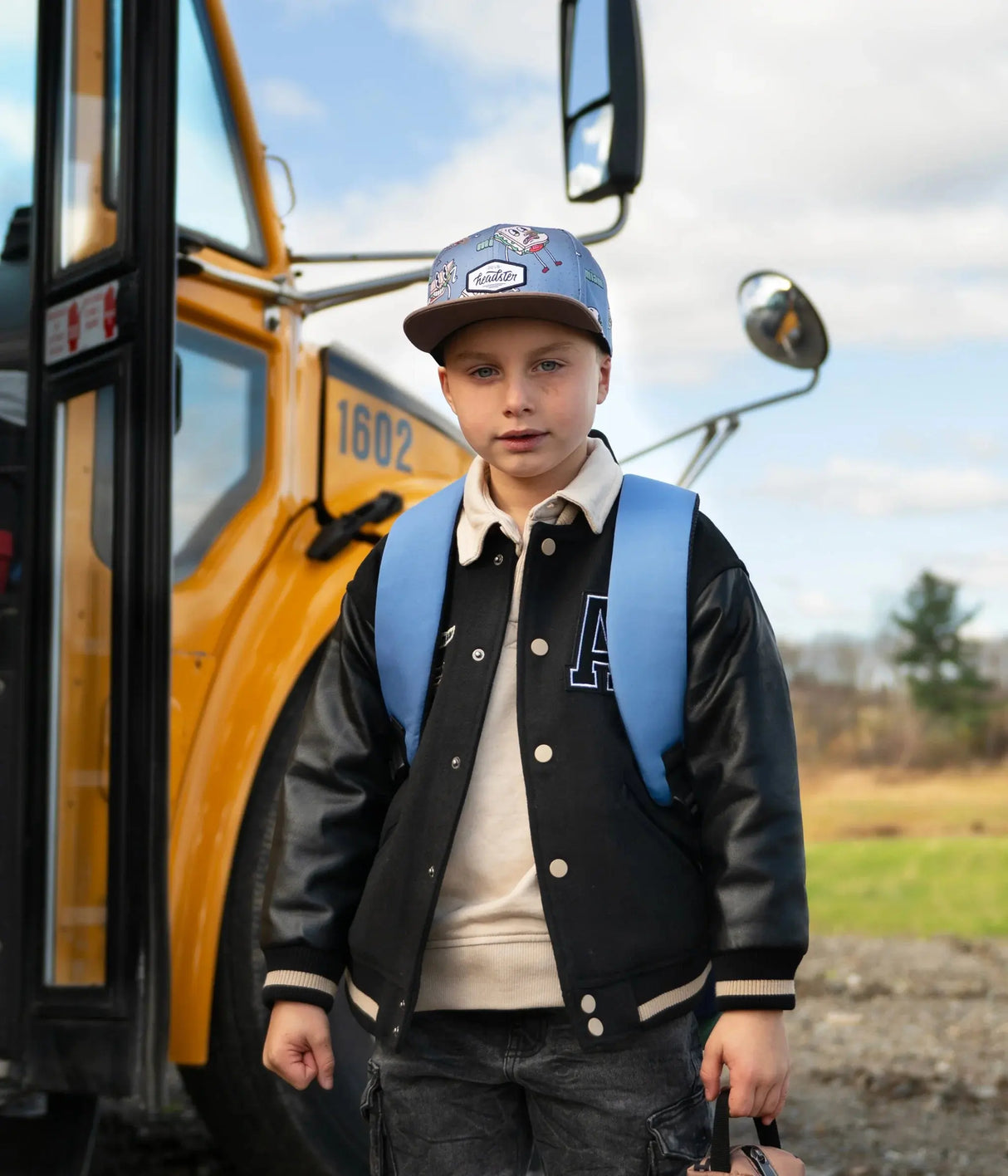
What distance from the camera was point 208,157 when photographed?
8.80 feet

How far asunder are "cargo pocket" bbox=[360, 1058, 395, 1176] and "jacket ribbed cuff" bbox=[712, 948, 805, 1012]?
45 centimetres

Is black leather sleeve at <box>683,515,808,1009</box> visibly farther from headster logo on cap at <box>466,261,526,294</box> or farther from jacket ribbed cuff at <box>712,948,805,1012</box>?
headster logo on cap at <box>466,261,526,294</box>

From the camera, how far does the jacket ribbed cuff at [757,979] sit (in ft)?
4.68

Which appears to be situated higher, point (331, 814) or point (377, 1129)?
point (331, 814)

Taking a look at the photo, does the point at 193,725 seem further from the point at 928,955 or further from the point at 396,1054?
the point at 928,955

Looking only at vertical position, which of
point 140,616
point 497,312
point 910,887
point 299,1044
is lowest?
point 910,887

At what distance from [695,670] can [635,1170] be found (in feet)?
1.84

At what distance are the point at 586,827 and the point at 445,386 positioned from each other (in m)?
0.54

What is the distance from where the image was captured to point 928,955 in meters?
6.42

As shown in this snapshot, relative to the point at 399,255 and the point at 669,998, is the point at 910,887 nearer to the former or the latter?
the point at 399,255

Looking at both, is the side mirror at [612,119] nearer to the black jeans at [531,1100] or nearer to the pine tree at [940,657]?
the black jeans at [531,1100]

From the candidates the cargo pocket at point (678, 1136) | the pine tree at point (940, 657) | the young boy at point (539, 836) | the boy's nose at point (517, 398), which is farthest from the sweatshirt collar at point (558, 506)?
the pine tree at point (940, 657)

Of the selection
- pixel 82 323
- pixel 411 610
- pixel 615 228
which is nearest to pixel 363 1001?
pixel 411 610

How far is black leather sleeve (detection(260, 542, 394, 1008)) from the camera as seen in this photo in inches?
62.9
